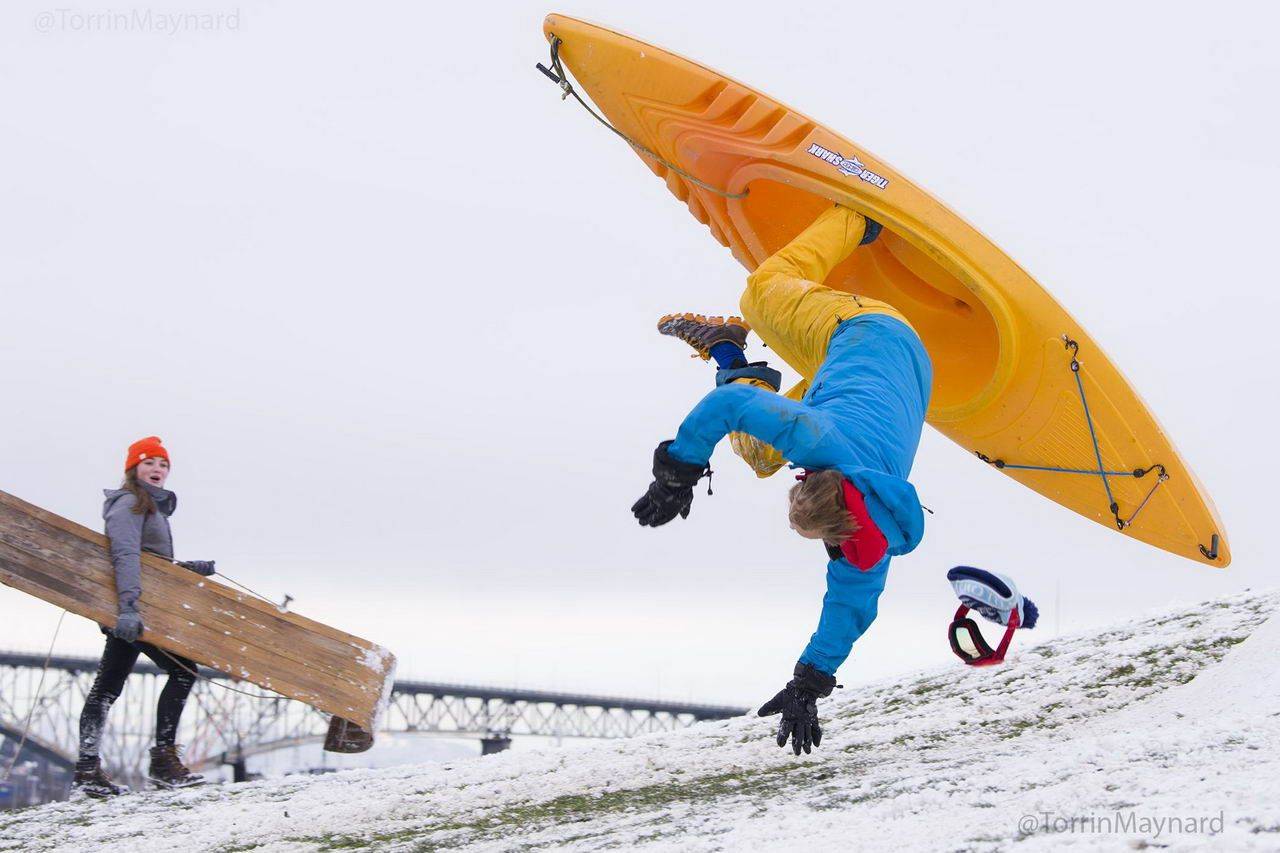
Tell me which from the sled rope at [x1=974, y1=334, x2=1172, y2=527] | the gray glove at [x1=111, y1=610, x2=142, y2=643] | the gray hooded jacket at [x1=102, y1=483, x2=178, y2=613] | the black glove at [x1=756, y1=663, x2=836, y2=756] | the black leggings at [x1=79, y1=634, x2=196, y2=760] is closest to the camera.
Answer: the black glove at [x1=756, y1=663, x2=836, y2=756]

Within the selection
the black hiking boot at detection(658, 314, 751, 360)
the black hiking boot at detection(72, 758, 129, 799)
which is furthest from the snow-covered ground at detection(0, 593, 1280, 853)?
the black hiking boot at detection(658, 314, 751, 360)

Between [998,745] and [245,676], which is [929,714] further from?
[245,676]

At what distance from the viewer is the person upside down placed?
477 cm

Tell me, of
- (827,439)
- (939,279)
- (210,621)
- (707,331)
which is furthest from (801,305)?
(210,621)

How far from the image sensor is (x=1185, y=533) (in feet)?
23.6

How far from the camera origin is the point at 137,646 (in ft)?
21.4

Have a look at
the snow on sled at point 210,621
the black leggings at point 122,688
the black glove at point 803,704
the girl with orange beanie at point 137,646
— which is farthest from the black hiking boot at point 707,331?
the black leggings at point 122,688

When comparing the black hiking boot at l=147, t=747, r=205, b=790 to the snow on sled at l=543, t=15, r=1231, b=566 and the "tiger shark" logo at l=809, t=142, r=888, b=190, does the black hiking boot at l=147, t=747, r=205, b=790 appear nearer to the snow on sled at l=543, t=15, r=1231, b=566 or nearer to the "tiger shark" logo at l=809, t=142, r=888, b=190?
the snow on sled at l=543, t=15, r=1231, b=566

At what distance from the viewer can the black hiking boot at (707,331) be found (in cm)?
635

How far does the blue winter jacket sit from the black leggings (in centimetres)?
337

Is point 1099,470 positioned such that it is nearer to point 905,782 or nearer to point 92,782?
point 905,782

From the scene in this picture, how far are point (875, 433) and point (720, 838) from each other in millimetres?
1785

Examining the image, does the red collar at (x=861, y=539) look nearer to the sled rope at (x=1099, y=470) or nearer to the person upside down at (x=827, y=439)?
the person upside down at (x=827, y=439)

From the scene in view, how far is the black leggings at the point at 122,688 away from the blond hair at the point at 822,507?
11.5 ft
